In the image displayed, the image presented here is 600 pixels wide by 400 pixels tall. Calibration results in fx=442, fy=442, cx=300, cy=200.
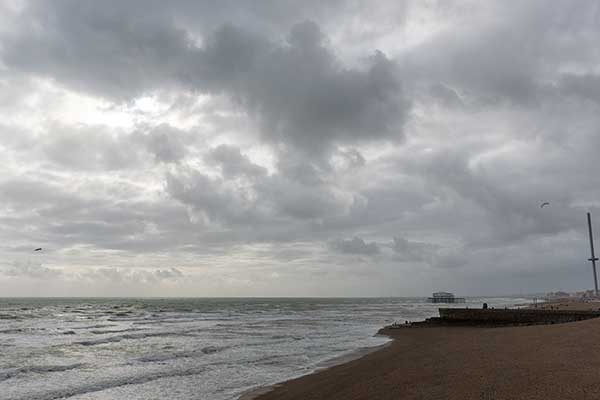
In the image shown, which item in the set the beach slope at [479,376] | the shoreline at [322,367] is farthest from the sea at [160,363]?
the beach slope at [479,376]

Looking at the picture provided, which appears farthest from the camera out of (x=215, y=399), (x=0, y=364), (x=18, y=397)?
(x=0, y=364)

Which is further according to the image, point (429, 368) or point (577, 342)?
point (577, 342)

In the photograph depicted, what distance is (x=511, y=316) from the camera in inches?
2254

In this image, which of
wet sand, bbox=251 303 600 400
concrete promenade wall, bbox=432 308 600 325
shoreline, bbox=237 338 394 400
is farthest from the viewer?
concrete promenade wall, bbox=432 308 600 325

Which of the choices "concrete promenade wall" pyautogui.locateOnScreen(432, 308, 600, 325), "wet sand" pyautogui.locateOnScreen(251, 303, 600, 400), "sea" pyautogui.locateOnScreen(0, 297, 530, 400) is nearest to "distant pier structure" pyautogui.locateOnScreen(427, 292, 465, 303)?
"concrete promenade wall" pyautogui.locateOnScreen(432, 308, 600, 325)

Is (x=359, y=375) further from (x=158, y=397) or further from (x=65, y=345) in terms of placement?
(x=65, y=345)

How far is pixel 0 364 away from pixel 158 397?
661 inches

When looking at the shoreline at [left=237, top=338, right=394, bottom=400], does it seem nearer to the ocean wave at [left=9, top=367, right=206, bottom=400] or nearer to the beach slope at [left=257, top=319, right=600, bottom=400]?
the beach slope at [left=257, top=319, right=600, bottom=400]

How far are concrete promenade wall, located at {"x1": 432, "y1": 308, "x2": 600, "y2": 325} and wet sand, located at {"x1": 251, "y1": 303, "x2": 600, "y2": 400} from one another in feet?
106

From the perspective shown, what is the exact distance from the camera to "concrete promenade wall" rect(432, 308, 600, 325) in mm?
50928

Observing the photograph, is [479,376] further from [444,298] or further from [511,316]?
[444,298]

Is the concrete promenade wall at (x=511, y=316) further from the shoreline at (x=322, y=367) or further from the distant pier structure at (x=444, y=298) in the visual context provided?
the distant pier structure at (x=444, y=298)

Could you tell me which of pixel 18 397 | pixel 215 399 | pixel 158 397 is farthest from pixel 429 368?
pixel 18 397

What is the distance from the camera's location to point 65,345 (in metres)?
38.9
